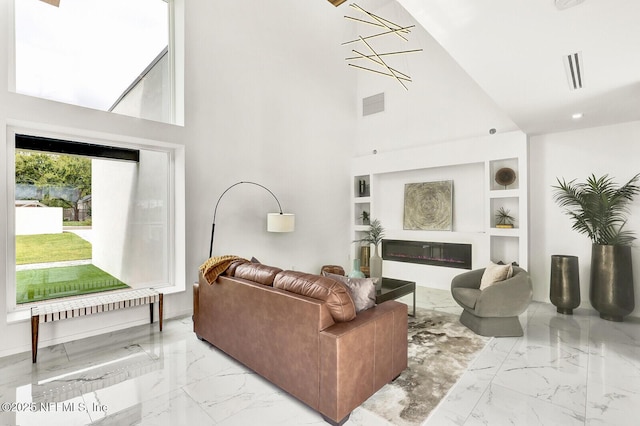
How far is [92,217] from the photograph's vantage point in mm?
3771

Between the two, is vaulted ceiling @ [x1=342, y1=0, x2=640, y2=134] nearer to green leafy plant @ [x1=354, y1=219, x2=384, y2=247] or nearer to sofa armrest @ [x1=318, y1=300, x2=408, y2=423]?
sofa armrest @ [x1=318, y1=300, x2=408, y2=423]

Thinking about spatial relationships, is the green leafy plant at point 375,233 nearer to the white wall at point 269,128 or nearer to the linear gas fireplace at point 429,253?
the linear gas fireplace at point 429,253

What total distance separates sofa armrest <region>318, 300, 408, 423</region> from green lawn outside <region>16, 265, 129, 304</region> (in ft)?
10.8

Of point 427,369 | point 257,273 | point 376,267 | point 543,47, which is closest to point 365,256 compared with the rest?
point 376,267

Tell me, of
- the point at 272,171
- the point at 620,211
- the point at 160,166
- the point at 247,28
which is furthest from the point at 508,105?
the point at 160,166

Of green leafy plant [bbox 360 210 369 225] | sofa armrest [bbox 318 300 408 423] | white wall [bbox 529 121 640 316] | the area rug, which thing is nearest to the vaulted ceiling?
white wall [bbox 529 121 640 316]

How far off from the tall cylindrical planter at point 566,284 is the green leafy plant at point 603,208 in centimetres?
45

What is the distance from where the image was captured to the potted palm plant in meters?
3.89

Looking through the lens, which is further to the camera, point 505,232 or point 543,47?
point 505,232

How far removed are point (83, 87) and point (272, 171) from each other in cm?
270

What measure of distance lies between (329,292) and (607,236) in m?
4.21

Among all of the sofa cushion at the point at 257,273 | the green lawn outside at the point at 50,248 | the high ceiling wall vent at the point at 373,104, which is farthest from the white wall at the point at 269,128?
the sofa cushion at the point at 257,273

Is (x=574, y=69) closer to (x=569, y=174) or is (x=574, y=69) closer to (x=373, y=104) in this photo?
(x=569, y=174)

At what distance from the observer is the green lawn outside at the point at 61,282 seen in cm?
330
